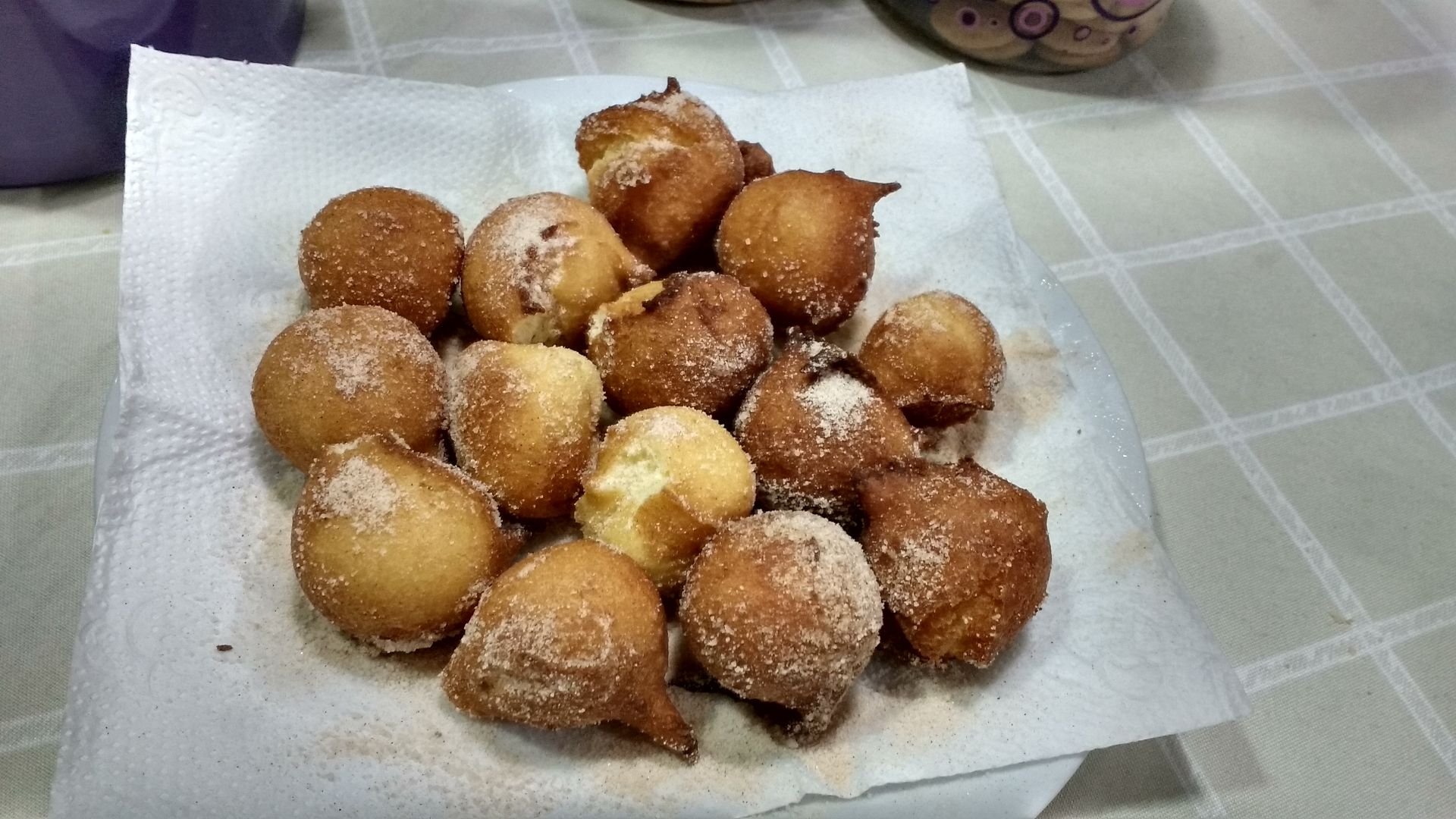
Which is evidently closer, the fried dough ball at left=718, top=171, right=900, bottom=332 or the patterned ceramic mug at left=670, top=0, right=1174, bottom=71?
the fried dough ball at left=718, top=171, right=900, bottom=332

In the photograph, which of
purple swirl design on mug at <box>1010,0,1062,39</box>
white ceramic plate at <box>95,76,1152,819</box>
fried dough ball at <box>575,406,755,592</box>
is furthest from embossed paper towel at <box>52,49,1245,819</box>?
purple swirl design on mug at <box>1010,0,1062,39</box>

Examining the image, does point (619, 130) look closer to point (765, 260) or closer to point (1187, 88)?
point (765, 260)

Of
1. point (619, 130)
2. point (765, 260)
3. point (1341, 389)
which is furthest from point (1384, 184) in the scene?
point (619, 130)

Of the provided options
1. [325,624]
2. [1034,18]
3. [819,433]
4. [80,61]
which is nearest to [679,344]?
[819,433]

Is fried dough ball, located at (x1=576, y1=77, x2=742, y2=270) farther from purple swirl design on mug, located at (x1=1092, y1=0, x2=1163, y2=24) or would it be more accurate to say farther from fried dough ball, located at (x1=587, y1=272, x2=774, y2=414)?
purple swirl design on mug, located at (x1=1092, y1=0, x2=1163, y2=24)

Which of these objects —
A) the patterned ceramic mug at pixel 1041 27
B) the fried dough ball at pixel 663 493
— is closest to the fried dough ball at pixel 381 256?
the fried dough ball at pixel 663 493
